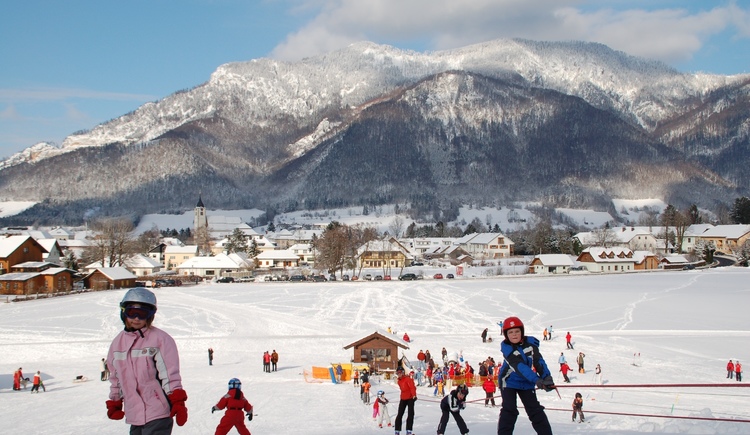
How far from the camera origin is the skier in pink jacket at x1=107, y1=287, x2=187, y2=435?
540 centimetres

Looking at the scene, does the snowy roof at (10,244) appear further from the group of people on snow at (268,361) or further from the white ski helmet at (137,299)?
the white ski helmet at (137,299)

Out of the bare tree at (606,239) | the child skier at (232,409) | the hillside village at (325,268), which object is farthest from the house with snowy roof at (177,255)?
the child skier at (232,409)

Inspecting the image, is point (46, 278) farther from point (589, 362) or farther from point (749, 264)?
point (749, 264)

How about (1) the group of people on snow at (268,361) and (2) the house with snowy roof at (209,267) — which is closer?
(1) the group of people on snow at (268,361)

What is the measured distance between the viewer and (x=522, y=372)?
6.64 metres

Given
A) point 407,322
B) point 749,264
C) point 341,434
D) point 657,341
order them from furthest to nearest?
point 749,264, point 407,322, point 657,341, point 341,434

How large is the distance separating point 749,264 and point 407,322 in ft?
231

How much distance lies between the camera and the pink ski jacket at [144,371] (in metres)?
5.41

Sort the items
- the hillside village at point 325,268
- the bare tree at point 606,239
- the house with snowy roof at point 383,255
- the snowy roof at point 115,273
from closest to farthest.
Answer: the hillside village at point 325,268 < the snowy roof at point 115,273 < the house with snowy roof at point 383,255 < the bare tree at point 606,239

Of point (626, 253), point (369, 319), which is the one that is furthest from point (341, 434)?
point (626, 253)

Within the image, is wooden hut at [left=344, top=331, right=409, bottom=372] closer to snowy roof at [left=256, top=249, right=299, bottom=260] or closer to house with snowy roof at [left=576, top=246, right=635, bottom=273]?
house with snowy roof at [left=576, top=246, right=635, bottom=273]

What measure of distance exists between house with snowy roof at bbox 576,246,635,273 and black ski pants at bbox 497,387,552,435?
287ft

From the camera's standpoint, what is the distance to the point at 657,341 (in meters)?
34.5

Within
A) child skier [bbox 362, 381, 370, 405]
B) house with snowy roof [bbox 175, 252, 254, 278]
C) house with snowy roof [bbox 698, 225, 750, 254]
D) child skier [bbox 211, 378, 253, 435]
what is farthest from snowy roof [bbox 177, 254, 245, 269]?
house with snowy roof [bbox 698, 225, 750, 254]
